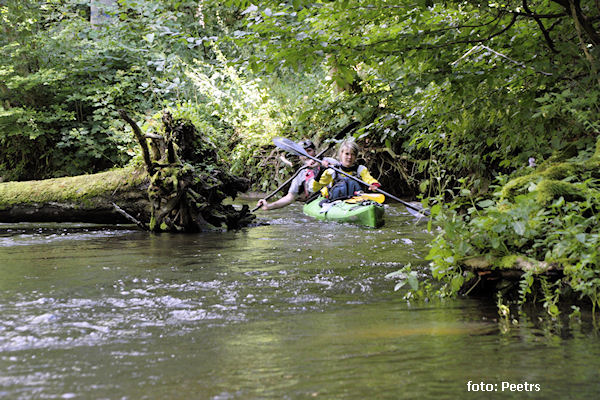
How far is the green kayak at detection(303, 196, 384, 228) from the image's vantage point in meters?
8.26

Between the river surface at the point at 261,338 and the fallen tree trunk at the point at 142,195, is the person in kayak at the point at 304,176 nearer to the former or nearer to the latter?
the fallen tree trunk at the point at 142,195

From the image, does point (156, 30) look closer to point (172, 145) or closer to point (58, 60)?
point (58, 60)

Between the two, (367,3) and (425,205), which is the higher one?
(367,3)

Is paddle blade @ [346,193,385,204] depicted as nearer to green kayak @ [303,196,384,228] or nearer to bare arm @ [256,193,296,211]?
green kayak @ [303,196,384,228]

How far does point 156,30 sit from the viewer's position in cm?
1495

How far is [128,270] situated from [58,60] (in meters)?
10.5

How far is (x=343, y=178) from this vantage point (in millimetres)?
9875

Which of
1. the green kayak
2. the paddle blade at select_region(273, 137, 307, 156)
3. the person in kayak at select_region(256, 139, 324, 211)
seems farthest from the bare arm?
the paddle blade at select_region(273, 137, 307, 156)

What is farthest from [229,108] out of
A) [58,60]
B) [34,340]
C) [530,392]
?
[530,392]

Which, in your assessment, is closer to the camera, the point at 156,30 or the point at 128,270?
the point at 128,270

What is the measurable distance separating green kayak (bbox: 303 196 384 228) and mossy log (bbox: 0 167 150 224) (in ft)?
9.42

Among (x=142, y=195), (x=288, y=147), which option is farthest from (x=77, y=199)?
(x=288, y=147)

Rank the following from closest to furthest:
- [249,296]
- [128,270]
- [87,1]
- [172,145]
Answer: [249,296], [128,270], [172,145], [87,1]

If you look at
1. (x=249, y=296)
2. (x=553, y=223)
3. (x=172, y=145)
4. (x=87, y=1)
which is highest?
(x=87, y=1)
